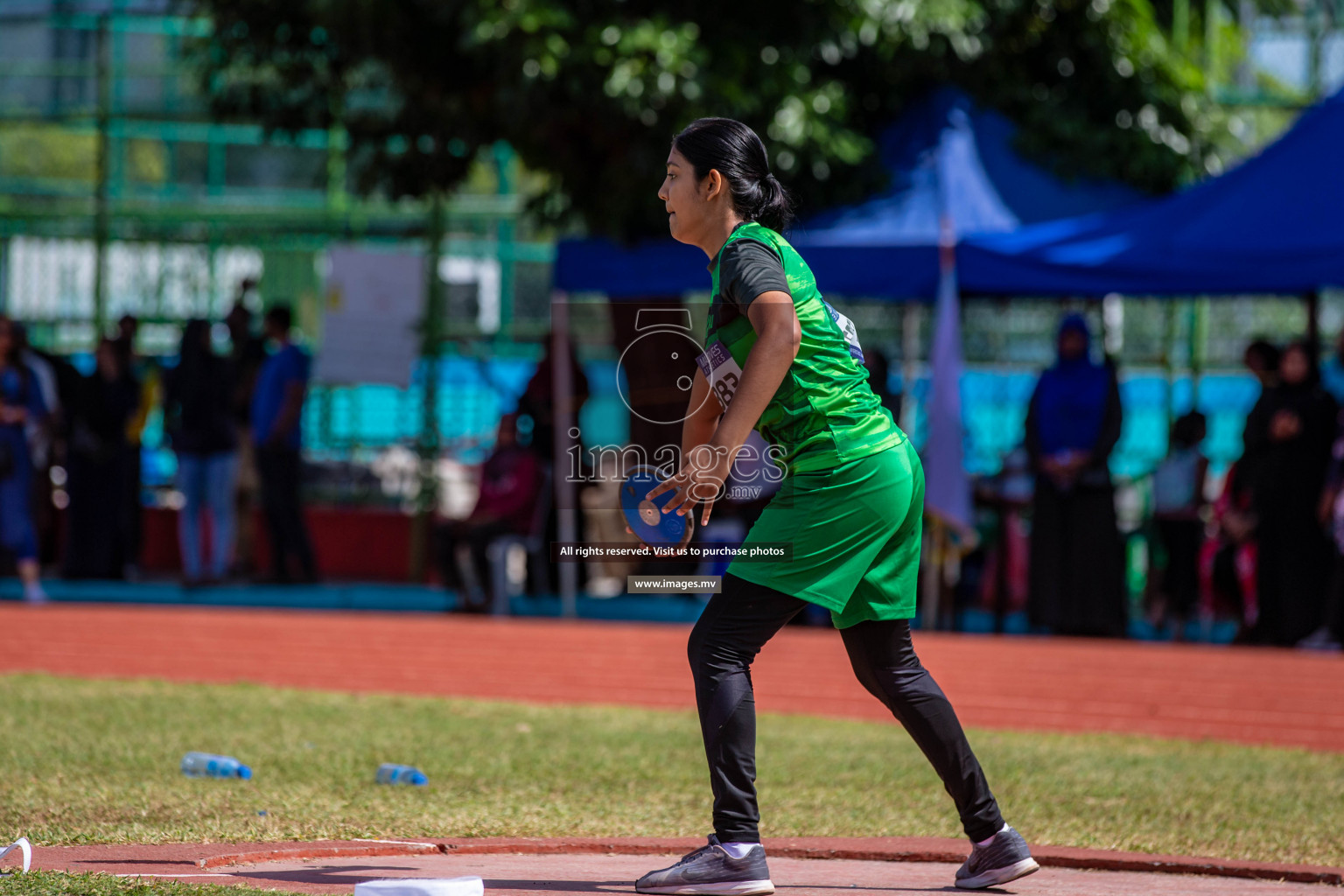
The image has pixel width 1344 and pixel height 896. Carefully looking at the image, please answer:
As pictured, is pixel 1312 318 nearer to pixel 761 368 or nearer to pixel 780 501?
pixel 780 501

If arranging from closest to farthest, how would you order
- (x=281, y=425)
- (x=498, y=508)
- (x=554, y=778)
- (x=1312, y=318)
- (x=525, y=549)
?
(x=554, y=778)
(x=1312, y=318)
(x=498, y=508)
(x=525, y=549)
(x=281, y=425)

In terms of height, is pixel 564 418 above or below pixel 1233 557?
above

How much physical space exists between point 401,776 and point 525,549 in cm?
667

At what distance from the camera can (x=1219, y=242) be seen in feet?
35.1


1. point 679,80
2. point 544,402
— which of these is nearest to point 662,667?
point 544,402

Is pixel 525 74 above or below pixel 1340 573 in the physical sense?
above

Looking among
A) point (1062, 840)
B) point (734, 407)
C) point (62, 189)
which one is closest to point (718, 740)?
point (734, 407)

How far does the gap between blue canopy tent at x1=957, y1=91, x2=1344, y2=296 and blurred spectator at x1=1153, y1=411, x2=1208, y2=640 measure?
116 cm

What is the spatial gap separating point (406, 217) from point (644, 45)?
10.2 meters

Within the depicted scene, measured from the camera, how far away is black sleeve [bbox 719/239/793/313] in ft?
Result: 13.4

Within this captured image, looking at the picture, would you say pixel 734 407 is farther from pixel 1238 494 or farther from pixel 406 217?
pixel 406 217

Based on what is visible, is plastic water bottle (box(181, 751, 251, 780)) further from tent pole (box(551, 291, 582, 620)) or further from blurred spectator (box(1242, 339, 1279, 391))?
blurred spectator (box(1242, 339, 1279, 391))

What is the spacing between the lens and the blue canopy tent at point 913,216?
11.3 meters

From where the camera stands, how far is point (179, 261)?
1541 centimetres
